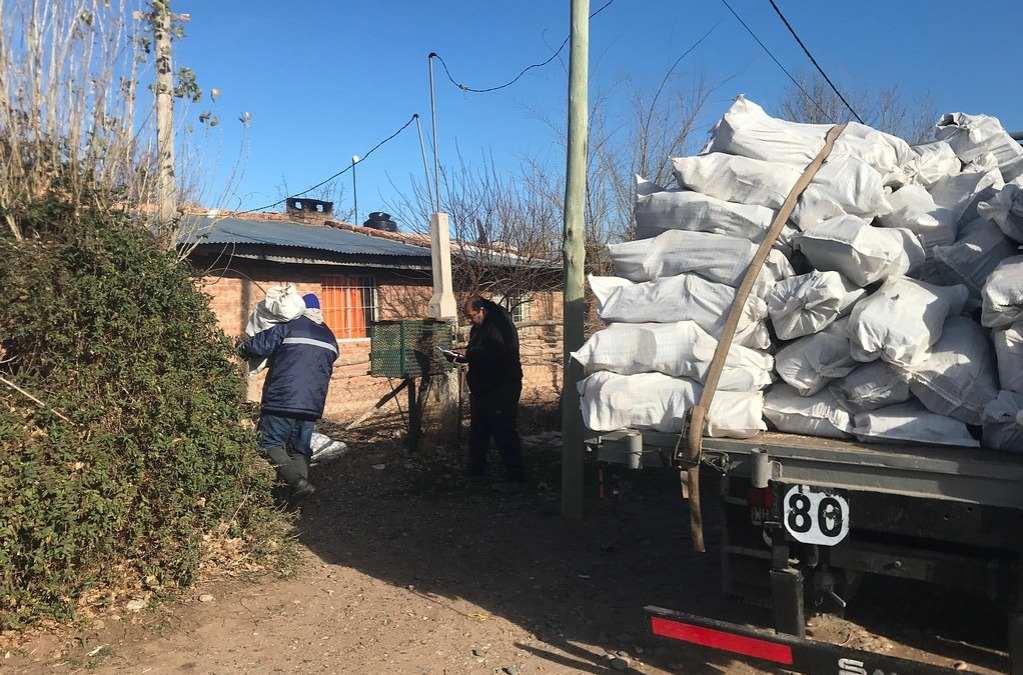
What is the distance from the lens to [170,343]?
409cm

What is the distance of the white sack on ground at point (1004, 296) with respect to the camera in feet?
9.39

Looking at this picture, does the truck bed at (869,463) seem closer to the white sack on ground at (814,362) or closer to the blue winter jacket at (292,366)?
the white sack on ground at (814,362)

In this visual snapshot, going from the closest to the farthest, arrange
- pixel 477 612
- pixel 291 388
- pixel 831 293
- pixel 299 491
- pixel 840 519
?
pixel 840 519
pixel 831 293
pixel 477 612
pixel 291 388
pixel 299 491

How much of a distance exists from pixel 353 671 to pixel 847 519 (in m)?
2.29

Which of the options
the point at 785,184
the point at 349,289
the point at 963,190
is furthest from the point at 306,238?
the point at 963,190

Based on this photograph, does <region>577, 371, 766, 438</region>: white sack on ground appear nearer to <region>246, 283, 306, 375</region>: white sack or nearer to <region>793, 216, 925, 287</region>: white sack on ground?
<region>793, 216, 925, 287</region>: white sack on ground

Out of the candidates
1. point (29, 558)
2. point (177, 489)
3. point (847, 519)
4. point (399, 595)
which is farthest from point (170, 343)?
point (847, 519)

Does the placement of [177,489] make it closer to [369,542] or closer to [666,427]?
[369,542]

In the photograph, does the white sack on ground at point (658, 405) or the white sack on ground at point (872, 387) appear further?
the white sack on ground at point (658, 405)

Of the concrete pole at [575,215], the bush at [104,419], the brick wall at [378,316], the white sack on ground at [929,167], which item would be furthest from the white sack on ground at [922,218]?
the brick wall at [378,316]

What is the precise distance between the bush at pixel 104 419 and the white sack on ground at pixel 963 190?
3.95 meters

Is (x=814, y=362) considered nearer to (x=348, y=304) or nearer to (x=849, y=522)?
(x=849, y=522)

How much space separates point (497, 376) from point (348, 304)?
5.30m

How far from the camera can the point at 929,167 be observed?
4152 millimetres
